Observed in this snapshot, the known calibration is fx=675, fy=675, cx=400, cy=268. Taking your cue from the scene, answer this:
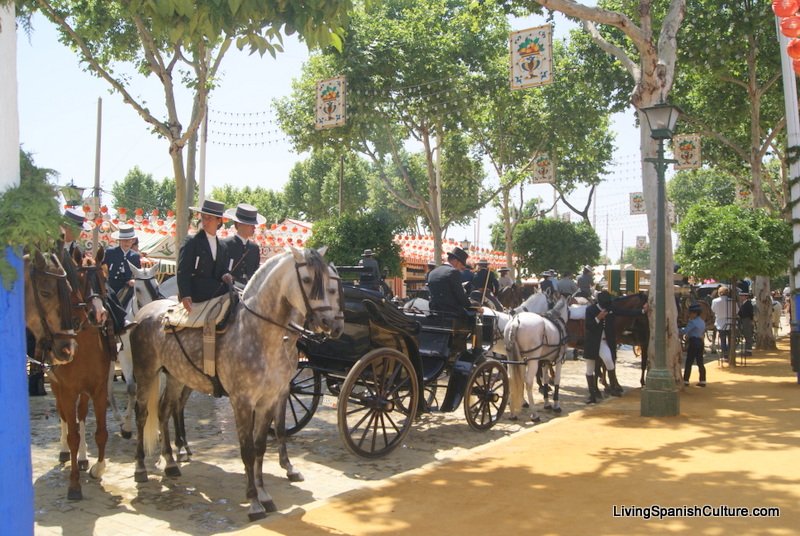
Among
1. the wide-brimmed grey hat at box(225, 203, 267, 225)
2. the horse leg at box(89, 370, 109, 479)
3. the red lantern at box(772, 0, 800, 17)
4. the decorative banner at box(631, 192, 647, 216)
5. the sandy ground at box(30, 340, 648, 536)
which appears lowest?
the sandy ground at box(30, 340, 648, 536)

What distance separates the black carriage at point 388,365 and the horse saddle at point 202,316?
1.02 m

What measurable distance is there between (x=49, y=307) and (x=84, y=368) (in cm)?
124

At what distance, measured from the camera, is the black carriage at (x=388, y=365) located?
7.66 meters

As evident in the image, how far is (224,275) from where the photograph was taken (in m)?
6.58

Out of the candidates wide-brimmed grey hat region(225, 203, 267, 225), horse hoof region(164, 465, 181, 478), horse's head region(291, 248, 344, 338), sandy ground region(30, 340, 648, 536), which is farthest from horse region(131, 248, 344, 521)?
wide-brimmed grey hat region(225, 203, 267, 225)

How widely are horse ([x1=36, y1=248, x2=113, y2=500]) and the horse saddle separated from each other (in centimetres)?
64

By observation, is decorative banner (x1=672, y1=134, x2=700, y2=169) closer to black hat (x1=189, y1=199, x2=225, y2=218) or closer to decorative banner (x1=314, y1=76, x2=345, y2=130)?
decorative banner (x1=314, y1=76, x2=345, y2=130)

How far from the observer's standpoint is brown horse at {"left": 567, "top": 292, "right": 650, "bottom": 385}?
13.0 m

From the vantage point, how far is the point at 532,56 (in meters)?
14.9

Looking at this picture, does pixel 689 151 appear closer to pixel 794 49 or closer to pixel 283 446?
pixel 794 49

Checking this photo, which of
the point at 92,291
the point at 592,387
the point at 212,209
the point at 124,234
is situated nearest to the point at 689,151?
the point at 592,387

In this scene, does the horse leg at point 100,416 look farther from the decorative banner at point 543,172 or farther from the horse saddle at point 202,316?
the decorative banner at point 543,172

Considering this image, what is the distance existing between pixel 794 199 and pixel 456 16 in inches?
500

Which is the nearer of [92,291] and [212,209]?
[92,291]
